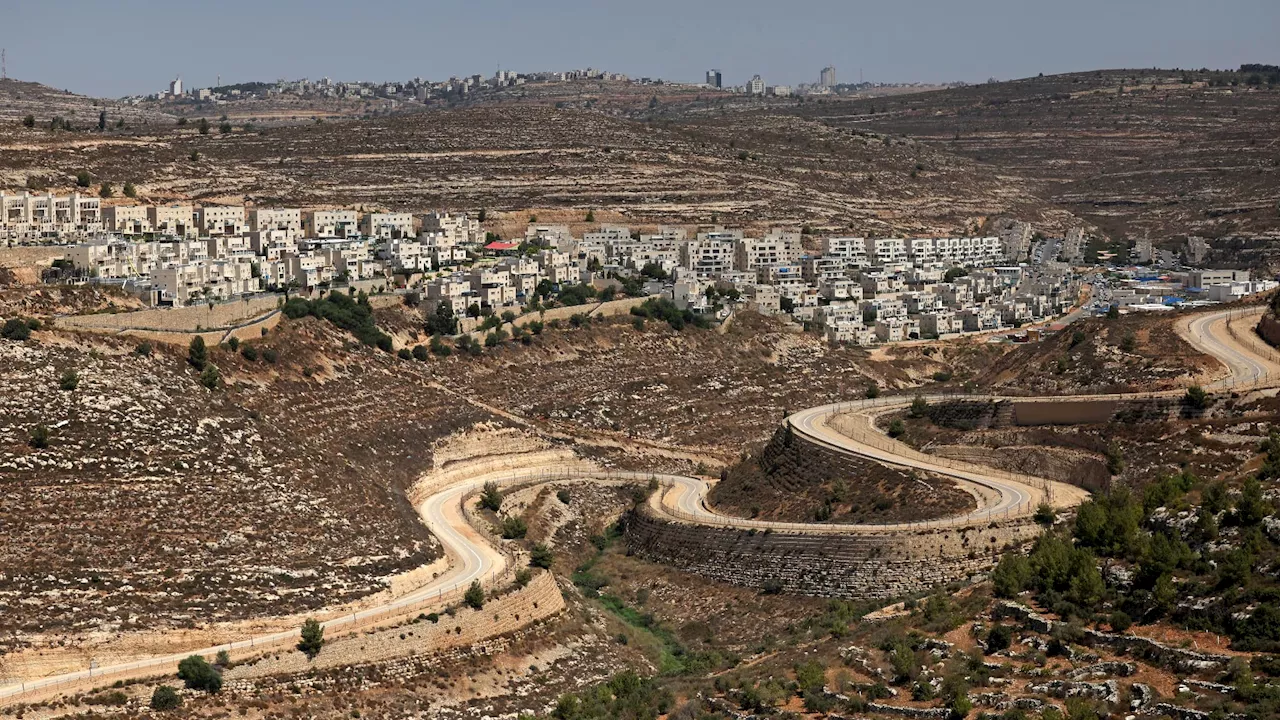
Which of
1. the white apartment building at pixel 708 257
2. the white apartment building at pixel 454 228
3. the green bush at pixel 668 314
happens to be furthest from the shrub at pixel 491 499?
the white apartment building at pixel 708 257

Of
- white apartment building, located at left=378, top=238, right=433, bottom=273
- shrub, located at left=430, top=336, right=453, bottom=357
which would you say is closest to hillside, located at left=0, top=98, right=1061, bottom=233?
white apartment building, located at left=378, top=238, right=433, bottom=273

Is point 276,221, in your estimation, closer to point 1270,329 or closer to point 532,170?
point 532,170

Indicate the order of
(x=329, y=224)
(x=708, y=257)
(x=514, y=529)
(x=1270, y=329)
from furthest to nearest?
(x=708, y=257), (x=329, y=224), (x=1270, y=329), (x=514, y=529)

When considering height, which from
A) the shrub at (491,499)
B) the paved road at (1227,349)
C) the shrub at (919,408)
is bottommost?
the shrub at (491,499)

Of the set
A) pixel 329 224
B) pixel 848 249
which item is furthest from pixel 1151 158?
pixel 329 224

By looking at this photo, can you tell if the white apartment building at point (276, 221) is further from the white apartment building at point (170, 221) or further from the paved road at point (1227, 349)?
the paved road at point (1227, 349)

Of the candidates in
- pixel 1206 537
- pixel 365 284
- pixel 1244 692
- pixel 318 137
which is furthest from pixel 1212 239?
pixel 1244 692
